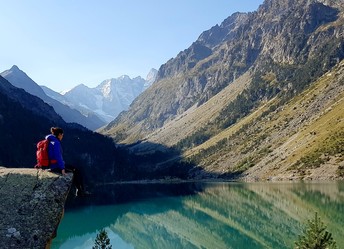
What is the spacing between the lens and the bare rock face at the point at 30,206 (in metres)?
11.2

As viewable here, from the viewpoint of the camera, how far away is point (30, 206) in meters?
11.9

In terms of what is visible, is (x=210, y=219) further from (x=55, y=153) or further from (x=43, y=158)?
(x=43, y=158)

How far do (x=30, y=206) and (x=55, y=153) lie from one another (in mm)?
2310

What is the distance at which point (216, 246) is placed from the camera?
9756 cm

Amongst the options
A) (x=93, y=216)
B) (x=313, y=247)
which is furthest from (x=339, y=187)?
(x=313, y=247)

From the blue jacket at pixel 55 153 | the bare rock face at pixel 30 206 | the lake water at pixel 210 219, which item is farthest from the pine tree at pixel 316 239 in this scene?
the lake water at pixel 210 219

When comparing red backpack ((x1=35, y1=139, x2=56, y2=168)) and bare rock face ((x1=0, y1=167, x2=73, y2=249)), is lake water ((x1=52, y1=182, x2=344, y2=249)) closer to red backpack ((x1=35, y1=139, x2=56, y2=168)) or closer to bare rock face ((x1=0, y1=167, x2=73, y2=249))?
red backpack ((x1=35, y1=139, x2=56, y2=168))

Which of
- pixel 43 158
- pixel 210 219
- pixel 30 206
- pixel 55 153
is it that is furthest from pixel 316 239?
pixel 210 219

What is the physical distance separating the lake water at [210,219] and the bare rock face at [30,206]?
73.5 metres

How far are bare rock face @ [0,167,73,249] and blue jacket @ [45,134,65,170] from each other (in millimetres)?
419

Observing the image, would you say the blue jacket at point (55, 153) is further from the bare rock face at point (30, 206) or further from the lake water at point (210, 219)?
the lake water at point (210, 219)

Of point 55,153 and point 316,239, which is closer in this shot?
point 55,153

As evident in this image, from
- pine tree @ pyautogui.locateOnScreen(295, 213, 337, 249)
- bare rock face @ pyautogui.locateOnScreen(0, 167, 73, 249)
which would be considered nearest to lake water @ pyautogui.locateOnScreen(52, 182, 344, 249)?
pine tree @ pyautogui.locateOnScreen(295, 213, 337, 249)

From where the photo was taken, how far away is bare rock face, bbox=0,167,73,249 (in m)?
11.2
